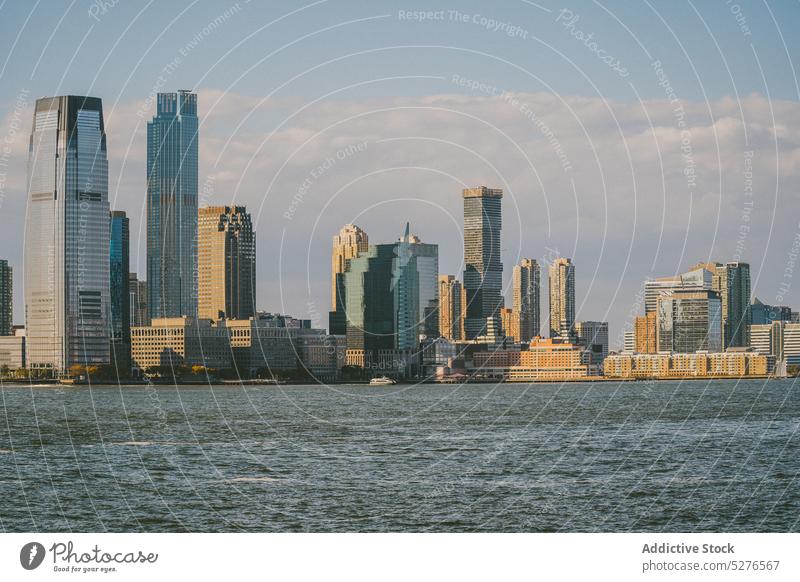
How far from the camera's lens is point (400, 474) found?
5531cm

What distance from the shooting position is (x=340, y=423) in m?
94.6

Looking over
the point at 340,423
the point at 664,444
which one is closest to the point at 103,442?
the point at 340,423

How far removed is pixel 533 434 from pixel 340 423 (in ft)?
58.1

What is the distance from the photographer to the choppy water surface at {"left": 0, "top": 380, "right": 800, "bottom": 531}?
42531 mm

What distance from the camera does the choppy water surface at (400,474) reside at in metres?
42.5
